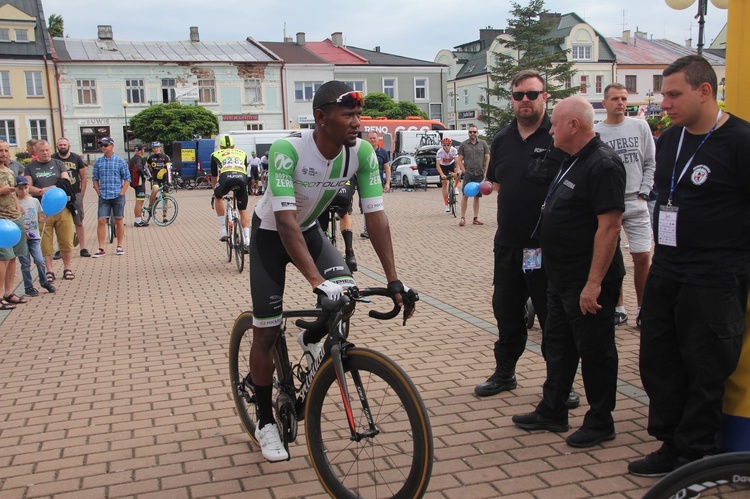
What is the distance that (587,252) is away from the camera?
4.07 meters

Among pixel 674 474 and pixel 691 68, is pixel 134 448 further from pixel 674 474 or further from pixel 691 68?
pixel 691 68

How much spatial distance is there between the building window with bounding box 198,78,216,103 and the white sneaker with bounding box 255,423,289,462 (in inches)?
2283

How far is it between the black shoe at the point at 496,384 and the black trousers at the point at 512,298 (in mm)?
110

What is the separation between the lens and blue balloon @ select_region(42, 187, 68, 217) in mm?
10039

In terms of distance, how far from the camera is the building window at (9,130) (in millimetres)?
54491

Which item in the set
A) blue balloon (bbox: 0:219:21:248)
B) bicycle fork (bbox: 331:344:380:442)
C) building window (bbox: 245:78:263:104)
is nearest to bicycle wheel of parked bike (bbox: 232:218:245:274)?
blue balloon (bbox: 0:219:21:248)

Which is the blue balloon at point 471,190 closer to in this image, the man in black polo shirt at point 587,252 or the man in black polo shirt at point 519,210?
the man in black polo shirt at point 519,210

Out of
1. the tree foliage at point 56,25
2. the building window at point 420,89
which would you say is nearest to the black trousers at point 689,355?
the building window at point 420,89

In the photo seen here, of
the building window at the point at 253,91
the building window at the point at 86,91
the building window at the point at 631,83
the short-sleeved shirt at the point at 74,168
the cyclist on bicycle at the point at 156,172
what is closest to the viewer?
the short-sleeved shirt at the point at 74,168

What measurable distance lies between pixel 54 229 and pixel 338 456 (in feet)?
29.6

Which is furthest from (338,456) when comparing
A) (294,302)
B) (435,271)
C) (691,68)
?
(435,271)

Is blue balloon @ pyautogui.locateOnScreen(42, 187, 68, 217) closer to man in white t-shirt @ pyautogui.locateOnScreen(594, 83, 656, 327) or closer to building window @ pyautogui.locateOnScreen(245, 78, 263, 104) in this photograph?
man in white t-shirt @ pyautogui.locateOnScreen(594, 83, 656, 327)

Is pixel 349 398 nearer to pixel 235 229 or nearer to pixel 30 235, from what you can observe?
pixel 30 235

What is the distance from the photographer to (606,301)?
13.4 ft
